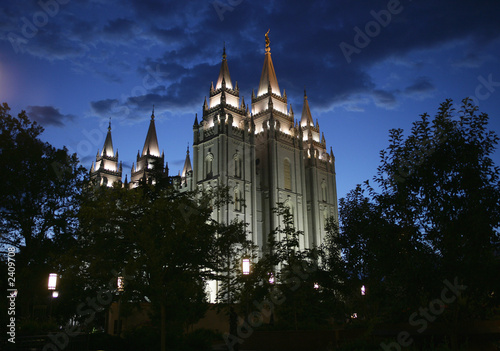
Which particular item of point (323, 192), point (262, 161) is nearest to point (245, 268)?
point (262, 161)

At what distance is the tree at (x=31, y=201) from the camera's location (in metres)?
25.3

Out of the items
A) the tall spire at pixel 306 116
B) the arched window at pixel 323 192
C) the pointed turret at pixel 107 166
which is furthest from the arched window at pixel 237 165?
the pointed turret at pixel 107 166

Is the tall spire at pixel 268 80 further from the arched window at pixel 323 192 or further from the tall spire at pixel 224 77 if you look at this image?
the arched window at pixel 323 192

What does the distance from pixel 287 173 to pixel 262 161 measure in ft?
13.4

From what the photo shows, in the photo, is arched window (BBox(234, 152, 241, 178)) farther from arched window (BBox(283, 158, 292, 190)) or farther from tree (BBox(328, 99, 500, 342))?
tree (BBox(328, 99, 500, 342))

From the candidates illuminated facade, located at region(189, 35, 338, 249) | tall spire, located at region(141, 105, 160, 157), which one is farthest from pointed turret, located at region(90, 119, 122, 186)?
illuminated facade, located at region(189, 35, 338, 249)

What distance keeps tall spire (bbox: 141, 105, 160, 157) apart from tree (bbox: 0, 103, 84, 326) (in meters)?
48.7

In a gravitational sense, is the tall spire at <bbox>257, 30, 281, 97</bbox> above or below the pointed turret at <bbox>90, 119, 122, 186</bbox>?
above

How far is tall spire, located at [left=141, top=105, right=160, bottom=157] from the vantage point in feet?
251

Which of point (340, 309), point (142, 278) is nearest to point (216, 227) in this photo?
point (142, 278)

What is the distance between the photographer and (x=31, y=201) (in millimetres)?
26406

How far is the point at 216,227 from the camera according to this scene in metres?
19.5

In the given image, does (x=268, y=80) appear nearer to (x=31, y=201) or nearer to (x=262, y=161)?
(x=262, y=161)

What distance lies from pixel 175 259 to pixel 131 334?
338 cm
